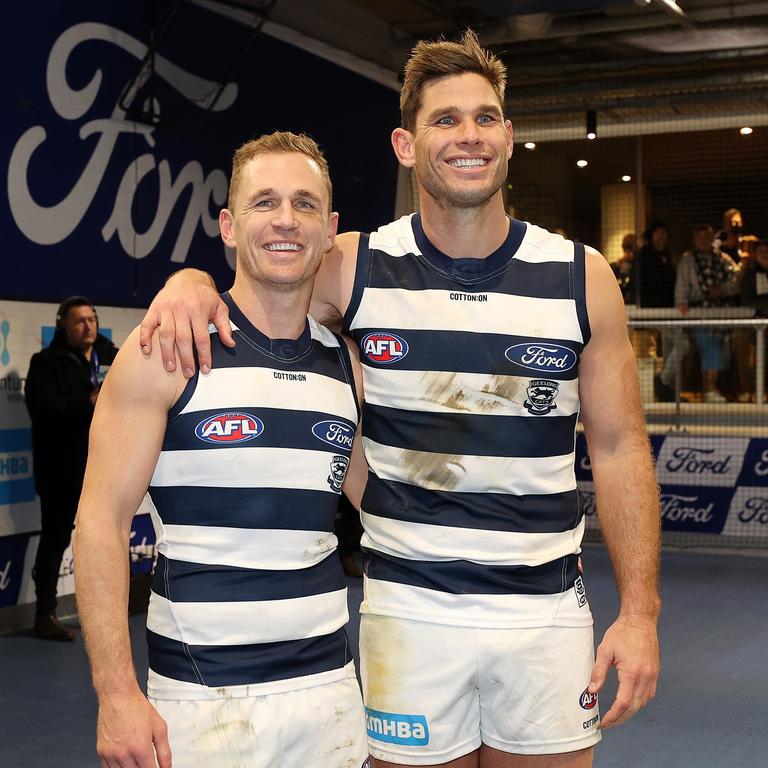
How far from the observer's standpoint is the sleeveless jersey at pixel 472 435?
222cm

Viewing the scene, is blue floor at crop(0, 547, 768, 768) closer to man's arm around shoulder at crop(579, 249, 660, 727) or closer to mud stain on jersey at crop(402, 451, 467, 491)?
man's arm around shoulder at crop(579, 249, 660, 727)

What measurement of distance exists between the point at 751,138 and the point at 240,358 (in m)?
11.7

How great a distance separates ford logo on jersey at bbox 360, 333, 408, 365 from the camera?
2.28 meters

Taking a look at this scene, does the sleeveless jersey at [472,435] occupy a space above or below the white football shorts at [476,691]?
above

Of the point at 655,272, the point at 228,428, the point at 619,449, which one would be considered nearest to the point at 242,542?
the point at 228,428

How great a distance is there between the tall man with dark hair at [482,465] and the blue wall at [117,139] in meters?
4.42

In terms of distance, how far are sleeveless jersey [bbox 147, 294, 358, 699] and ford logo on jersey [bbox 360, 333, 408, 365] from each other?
30 cm

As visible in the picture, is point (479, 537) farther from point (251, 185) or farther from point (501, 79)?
point (501, 79)

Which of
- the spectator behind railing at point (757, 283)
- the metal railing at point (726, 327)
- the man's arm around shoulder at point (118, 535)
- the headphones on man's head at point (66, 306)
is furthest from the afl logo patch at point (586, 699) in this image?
the spectator behind railing at point (757, 283)

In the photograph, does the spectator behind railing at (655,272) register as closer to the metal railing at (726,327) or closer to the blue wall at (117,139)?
the metal railing at (726,327)

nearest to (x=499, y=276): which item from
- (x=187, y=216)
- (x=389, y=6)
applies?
(x=187, y=216)

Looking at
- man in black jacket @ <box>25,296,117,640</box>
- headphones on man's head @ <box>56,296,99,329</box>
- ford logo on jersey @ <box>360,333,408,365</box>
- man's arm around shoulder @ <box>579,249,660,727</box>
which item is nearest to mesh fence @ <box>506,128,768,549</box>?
man in black jacket @ <box>25,296,117,640</box>

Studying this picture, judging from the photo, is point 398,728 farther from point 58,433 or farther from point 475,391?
point 58,433

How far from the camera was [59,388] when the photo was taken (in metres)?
5.98
